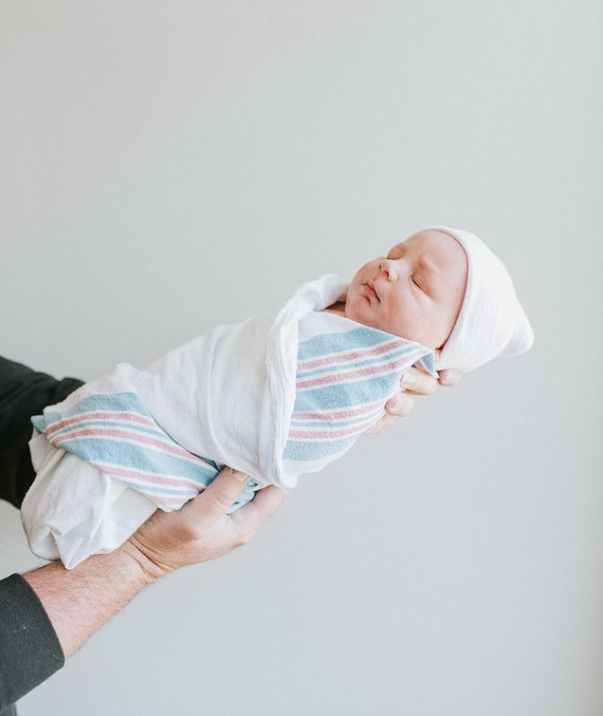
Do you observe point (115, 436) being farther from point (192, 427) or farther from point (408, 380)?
point (408, 380)

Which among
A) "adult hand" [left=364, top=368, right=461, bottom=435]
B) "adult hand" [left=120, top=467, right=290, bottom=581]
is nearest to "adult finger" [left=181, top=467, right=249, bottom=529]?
"adult hand" [left=120, top=467, right=290, bottom=581]

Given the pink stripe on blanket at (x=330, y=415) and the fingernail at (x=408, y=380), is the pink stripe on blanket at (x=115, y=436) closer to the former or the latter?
the pink stripe on blanket at (x=330, y=415)

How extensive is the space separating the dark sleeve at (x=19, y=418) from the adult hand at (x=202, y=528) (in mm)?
298

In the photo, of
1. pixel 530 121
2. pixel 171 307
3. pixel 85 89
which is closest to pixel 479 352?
pixel 530 121

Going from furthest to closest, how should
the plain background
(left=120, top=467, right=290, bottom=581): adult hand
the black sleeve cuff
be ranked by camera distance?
the plain background
(left=120, top=467, right=290, bottom=581): adult hand
the black sleeve cuff

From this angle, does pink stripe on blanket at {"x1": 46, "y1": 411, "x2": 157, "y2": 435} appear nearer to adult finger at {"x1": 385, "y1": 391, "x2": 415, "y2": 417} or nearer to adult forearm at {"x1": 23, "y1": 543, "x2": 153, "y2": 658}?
adult forearm at {"x1": 23, "y1": 543, "x2": 153, "y2": 658}

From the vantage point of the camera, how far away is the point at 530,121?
4.43 feet

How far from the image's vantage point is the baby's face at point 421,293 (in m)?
1.00

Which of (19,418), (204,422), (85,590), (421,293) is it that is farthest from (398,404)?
(19,418)

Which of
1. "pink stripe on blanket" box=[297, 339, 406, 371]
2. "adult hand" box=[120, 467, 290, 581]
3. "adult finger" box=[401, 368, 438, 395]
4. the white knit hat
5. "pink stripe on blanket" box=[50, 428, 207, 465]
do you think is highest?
the white knit hat

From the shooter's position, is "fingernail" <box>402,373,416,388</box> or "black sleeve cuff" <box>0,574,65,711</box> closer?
"black sleeve cuff" <box>0,574,65,711</box>

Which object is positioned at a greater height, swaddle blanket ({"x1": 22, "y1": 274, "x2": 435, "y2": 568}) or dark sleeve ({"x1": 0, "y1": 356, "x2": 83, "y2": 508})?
swaddle blanket ({"x1": 22, "y1": 274, "x2": 435, "y2": 568})

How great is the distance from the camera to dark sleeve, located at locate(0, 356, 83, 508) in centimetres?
125

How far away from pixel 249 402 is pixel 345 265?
1.76ft
